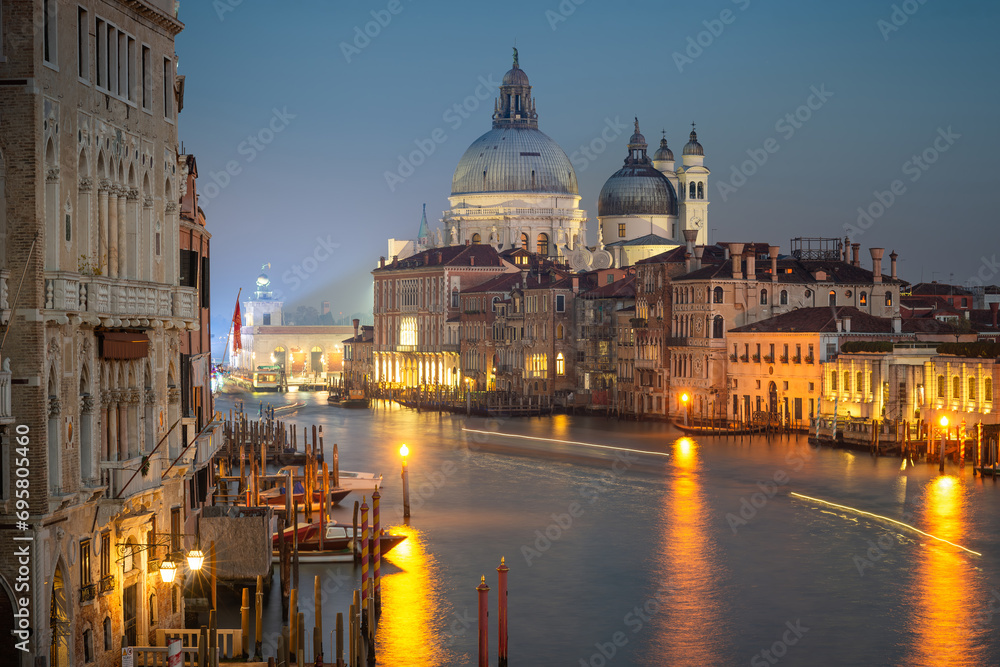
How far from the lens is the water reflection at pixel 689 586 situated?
64.0 feet

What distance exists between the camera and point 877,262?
55.8 meters

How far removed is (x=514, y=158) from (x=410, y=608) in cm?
6997

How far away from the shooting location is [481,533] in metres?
28.5

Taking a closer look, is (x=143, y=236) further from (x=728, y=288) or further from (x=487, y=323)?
(x=487, y=323)

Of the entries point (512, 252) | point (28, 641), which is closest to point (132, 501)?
point (28, 641)

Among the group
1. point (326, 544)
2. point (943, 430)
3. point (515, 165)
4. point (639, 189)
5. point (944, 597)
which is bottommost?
point (944, 597)

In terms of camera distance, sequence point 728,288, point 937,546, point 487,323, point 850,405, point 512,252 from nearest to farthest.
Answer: point 937,546 < point 850,405 < point 728,288 < point 487,323 < point 512,252

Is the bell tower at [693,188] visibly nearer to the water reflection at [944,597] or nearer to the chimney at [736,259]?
the chimney at [736,259]

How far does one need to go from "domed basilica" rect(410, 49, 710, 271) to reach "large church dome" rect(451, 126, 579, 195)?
0.06 m

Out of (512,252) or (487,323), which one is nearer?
(487,323)

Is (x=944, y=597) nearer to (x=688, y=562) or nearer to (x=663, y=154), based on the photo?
(x=688, y=562)

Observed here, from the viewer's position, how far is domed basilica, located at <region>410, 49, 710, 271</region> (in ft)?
277

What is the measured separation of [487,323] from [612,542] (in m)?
45.5

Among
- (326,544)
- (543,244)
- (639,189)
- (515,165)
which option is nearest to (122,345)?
(326,544)
